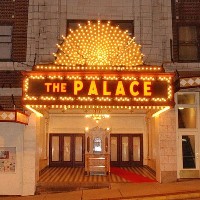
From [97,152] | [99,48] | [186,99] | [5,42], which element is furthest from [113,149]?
[5,42]

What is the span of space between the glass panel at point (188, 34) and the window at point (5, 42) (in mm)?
7975

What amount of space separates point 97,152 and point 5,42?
7.80 meters

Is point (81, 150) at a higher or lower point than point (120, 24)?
lower

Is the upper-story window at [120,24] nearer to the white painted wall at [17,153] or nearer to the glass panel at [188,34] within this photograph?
the glass panel at [188,34]

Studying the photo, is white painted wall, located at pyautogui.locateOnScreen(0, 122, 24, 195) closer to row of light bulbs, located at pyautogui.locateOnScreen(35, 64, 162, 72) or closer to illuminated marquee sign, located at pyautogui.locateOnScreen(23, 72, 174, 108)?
illuminated marquee sign, located at pyautogui.locateOnScreen(23, 72, 174, 108)

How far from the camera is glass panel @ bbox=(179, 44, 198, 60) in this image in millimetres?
15797

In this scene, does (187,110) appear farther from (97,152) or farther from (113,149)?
(113,149)

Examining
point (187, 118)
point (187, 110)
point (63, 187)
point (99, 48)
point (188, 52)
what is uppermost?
point (188, 52)

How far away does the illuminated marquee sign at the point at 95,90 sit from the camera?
451 inches

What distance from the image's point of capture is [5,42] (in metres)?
15.8

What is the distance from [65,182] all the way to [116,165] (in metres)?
8.17

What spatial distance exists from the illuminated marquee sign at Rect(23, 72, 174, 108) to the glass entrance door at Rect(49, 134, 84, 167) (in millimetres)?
12127

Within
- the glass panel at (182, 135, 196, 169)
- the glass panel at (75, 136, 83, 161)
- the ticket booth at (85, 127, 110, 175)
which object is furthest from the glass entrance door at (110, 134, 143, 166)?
the glass panel at (182, 135, 196, 169)

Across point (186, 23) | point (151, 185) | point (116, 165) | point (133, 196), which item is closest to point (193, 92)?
point (186, 23)
